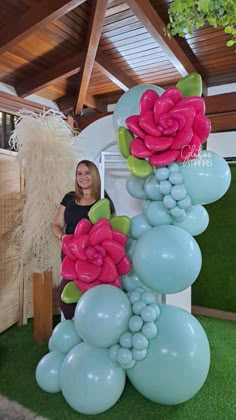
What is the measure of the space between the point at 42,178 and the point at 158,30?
1.59m

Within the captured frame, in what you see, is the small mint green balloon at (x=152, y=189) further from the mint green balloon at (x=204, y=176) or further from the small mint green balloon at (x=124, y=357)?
the small mint green balloon at (x=124, y=357)

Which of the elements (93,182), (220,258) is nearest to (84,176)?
(93,182)

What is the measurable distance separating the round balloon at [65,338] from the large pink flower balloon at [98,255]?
30 cm

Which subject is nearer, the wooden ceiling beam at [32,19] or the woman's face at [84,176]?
the woman's face at [84,176]

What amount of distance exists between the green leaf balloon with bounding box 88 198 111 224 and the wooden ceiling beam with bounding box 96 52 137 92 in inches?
85.6

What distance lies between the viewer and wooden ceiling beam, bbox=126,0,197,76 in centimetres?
236

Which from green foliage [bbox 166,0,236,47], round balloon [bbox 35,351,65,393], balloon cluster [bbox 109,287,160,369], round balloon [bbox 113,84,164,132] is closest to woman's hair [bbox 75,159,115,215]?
round balloon [bbox 113,84,164,132]

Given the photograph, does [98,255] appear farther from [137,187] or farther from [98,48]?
[98,48]

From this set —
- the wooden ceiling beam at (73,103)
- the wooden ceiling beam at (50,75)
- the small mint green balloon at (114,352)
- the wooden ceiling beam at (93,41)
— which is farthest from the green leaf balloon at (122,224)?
the wooden ceiling beam at (73,103)

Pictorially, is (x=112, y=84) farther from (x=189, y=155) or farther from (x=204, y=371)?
(x=204, y=371)

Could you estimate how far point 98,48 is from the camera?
320 cm

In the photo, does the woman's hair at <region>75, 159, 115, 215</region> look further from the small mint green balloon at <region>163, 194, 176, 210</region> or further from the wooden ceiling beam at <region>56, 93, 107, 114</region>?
the wooden ceiling beam at <region>56, 93, 107, 114</region>

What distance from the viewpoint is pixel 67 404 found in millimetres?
1608

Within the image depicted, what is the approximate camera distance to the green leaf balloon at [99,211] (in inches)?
63.8
